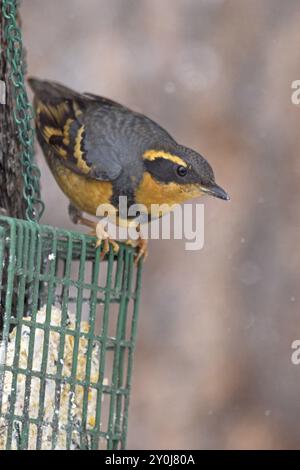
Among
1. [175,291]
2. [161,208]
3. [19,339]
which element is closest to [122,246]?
[161,208]

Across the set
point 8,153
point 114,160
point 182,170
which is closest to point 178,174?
point 182,170

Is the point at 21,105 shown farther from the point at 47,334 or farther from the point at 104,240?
the point at 47,334

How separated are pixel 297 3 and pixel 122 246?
179 inches

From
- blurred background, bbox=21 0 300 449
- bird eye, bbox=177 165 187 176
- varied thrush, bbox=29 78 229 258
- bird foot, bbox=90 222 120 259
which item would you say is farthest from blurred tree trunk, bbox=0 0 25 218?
blurred background, bbox=21 0 300 449

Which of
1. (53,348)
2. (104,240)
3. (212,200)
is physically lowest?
(53,348)

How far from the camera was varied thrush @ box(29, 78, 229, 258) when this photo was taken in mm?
6141

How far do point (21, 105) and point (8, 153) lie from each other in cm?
38

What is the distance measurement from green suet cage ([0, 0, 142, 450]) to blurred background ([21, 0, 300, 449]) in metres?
4.09

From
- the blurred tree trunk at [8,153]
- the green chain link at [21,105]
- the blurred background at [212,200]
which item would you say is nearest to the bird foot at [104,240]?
the green chain link at [21,105]

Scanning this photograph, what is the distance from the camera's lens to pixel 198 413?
1023 cm

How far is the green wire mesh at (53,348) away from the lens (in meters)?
5.18

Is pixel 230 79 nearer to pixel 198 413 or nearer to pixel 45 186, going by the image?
pixel 45 186

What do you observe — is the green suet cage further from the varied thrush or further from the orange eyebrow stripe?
the orange eyebrow stripe

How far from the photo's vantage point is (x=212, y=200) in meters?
10.1
